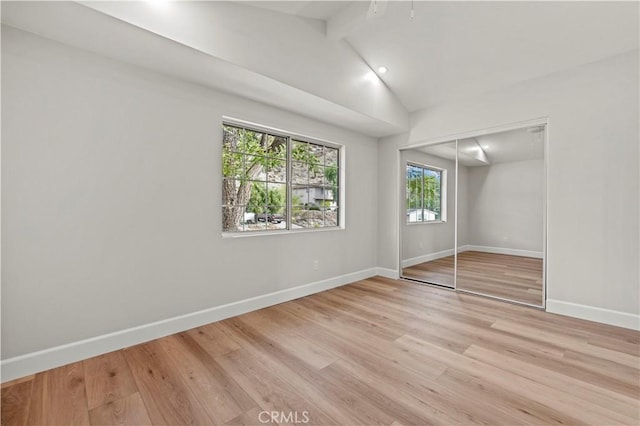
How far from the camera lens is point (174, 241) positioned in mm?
2645

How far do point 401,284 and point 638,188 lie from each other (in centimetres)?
268

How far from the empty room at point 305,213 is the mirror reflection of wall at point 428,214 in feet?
0.32

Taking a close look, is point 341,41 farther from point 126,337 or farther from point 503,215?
point 126,337

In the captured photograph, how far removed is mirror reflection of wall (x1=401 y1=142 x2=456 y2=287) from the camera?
4254mm

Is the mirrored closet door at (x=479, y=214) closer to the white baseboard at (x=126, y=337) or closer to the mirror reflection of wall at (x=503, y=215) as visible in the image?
the mirror reflection of wall at (x=503, y=215)

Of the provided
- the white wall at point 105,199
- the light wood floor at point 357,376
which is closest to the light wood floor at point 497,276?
the light wood floor at point 357,376

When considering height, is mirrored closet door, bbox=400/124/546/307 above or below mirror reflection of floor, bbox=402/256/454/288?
above

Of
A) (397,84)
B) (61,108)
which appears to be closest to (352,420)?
(61,108)

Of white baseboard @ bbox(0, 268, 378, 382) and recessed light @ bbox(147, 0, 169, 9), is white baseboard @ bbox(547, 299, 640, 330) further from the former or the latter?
recessed light @ bbox(147, 0, 169, 9)

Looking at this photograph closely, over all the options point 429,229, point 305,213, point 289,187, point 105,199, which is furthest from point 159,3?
point 429,229

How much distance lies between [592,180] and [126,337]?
179 inches

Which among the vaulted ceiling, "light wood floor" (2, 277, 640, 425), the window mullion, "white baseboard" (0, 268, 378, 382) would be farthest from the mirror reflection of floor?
the vaulted ceiling

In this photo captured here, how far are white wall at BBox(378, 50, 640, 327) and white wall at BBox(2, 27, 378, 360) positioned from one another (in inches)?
127

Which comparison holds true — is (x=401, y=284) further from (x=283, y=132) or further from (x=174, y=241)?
(x=174, y=241)
